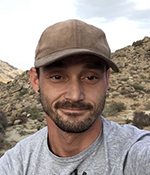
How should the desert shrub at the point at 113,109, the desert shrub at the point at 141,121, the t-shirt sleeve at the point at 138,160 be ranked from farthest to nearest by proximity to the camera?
the desert shrub at the point at 113,109, the desert shrub at the point at 141,121, the t-shirt sleeve at the point at 138,160

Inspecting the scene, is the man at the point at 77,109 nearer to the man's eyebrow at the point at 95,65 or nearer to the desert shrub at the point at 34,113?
the man's eyebrow at the point at 95,65

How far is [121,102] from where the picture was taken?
Result: 518 inches

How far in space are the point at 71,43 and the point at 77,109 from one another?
40cm

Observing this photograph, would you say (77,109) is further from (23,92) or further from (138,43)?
→ (138,43)

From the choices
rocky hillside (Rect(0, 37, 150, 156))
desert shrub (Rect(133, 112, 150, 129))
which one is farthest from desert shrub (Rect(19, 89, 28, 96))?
desert shrub (Rect(133, 112, 150, 129))

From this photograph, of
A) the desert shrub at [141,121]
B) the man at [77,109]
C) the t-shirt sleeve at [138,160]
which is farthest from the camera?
the desert shrub at [141,121]

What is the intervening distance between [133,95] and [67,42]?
43.9 ft

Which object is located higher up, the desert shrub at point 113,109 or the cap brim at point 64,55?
the cap brim at point 64,55

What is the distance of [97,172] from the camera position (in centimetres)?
152

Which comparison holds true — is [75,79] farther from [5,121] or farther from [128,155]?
[5,121]

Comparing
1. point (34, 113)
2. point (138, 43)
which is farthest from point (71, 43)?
point (138, 43)

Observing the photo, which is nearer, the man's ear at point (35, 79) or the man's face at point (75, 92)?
the man's face at point (75, 92)

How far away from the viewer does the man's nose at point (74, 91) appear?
157 centimetres

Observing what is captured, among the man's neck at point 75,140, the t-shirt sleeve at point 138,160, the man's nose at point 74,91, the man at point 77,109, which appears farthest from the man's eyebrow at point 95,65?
the t-shirt sleeve at point 138,160
